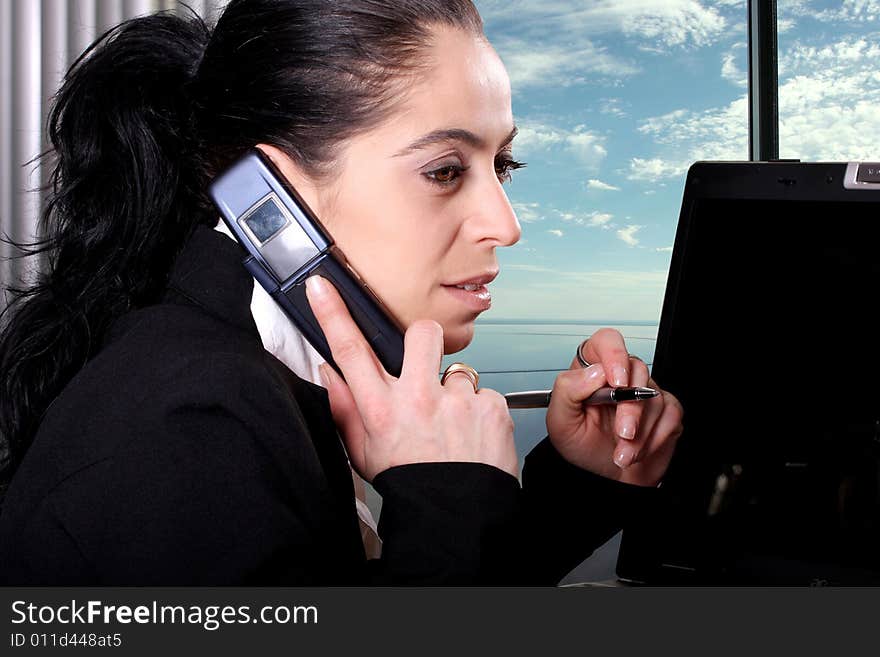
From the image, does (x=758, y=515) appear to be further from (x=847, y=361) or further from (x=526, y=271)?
(x=526, y=271)

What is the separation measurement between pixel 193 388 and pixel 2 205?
2044 millimetres

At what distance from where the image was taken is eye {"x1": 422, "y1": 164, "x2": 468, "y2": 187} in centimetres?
78

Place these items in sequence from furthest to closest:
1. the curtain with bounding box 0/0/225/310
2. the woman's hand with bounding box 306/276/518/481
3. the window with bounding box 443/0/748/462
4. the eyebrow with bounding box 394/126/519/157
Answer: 1. the window with bounding box 443/0/748/462
2. the curtain with bounding box 0/0/225/310
3. the eyebrow with bounding box 394/126/519/157
4. the woman's hand with bounding box 306/276/518/481

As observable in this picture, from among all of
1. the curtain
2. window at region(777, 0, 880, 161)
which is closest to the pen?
the curtain

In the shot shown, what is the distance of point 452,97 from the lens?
0.79 m

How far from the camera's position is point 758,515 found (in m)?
0.84

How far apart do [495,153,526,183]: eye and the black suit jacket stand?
35 cm

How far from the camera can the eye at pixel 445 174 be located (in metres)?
0.78

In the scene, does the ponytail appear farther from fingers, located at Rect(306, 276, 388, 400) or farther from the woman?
fingers, located at Rect(306, 276, 388, 400)

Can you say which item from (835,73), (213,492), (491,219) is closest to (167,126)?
(491,219)

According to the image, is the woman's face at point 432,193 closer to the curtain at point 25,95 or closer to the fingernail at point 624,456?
the fingernail at point 624,456

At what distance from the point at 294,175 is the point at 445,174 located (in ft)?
0.50

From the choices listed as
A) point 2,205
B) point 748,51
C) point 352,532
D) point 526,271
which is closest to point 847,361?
point 352,532

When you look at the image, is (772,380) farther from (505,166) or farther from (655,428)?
(505,166)
